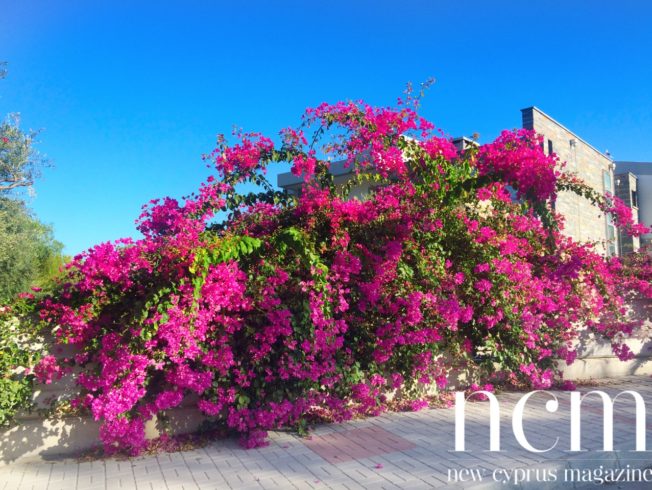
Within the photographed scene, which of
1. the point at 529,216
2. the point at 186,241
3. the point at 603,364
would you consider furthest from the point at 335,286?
the point at 603,364

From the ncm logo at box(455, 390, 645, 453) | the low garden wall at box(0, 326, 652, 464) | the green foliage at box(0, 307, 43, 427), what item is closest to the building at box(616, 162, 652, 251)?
the ncm logo at box(455, 390, 645, 453)

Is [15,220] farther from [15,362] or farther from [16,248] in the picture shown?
[15,362]

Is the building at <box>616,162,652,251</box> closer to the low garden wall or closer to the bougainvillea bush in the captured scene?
the bougainvillea bush

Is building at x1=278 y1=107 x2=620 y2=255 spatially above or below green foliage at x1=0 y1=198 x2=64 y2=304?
above

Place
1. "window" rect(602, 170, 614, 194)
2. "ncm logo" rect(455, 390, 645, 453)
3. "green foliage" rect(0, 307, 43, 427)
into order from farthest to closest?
"window" rect(602, 170, 614, 194) < "ncm logo" rect(455, 390, 645, 453) < "green foliage" rect(0, 307, 43, 427)

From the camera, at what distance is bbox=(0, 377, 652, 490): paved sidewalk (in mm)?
4258

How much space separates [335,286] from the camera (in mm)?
5727

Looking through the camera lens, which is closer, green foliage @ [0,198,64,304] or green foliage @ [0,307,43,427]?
green foliage @ [0,307,43,427]

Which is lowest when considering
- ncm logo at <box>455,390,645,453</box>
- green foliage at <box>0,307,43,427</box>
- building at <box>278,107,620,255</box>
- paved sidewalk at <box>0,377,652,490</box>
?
paved sidewalk at <box>0,377,652,490</box>

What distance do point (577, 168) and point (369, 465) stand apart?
22.4 metres

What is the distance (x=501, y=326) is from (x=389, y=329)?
1904mm

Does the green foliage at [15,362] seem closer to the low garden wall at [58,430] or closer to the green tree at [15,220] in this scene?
the low garden wall at [58,430]

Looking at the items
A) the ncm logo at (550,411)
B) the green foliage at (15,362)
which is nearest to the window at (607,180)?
the ncm logo at (550,411)

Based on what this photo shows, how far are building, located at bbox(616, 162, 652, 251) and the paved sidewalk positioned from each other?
2618cm
